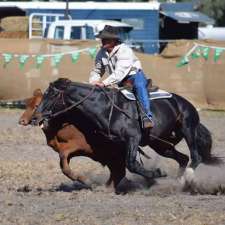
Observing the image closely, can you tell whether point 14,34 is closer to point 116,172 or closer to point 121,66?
point 116,172

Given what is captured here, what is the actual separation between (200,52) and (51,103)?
1206cm

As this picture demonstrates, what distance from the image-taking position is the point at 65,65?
22641 mm

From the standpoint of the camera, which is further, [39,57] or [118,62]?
[39,57]

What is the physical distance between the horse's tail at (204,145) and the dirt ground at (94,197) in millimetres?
157

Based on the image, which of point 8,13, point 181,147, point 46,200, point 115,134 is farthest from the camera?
point 8,13

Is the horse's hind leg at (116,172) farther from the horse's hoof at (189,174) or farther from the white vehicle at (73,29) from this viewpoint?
the white vehicle at (73,29)

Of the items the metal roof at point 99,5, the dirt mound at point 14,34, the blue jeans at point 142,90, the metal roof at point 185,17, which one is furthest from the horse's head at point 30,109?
the metal roof at point 185,17

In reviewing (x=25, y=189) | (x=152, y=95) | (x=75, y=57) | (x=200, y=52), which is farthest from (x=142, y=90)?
(x=75, y=57)

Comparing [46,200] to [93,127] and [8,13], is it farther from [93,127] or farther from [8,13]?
[8,13]

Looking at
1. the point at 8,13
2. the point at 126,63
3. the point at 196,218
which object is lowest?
the point at 8,13

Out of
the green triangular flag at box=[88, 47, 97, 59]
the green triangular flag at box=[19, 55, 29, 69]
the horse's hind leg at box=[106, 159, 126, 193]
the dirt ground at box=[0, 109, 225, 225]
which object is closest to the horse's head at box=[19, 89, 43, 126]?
the dirt ground at box=[0, 109, 225, 225]

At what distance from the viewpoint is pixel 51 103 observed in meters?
10.5

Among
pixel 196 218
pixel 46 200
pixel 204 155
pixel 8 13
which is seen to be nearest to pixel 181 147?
pixel 204 155

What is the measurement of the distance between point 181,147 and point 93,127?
5.63 meters
